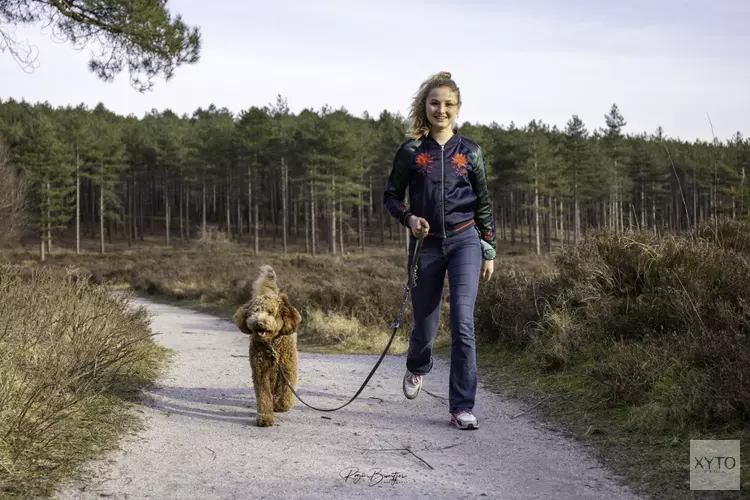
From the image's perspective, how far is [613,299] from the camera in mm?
6703

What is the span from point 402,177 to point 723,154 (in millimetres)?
4151

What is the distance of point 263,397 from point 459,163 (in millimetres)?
2313

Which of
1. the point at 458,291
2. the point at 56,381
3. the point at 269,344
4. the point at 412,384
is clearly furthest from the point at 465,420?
the point at 56,381

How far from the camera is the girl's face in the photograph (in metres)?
4.88

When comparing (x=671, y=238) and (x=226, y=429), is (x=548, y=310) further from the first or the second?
(x=226, y=429)

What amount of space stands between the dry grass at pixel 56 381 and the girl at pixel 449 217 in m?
2.42

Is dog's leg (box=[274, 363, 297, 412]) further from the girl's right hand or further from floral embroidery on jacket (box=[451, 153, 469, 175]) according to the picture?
floral embroidery on jacket (box=[451, 153, 469, 175])

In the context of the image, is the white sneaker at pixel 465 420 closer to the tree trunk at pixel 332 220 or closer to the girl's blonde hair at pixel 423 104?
the girl's blonde hair at pixel 423 104

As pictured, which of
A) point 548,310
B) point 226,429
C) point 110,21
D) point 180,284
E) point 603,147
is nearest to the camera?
point 226,429

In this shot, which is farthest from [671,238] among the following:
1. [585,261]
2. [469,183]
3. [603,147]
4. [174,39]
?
[603,147]

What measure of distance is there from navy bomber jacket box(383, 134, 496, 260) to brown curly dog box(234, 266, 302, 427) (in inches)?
46.3

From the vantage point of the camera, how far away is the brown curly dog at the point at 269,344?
481cm

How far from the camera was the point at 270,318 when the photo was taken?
15.7ft

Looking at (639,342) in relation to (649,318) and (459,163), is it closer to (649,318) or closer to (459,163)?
(649,318)
